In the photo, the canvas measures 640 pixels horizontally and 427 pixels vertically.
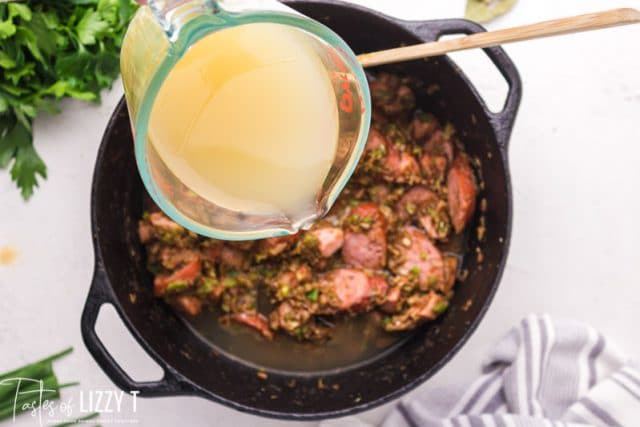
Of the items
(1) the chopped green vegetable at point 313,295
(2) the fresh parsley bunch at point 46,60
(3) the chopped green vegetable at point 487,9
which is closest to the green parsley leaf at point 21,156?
(2) the fresh parsley bunch at point 46,60

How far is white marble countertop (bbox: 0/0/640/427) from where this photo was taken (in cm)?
185

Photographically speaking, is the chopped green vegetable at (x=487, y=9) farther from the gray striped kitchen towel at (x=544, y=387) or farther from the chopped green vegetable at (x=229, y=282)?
the chopped green vegetable at (x=229, y=282)

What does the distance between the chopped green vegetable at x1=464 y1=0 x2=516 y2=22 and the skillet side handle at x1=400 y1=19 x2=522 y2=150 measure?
30 centimetres

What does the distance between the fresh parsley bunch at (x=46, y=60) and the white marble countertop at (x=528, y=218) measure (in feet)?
0.19

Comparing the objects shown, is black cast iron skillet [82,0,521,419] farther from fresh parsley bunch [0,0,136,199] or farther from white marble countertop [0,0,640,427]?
fresh parsley bunch [0,0,136,199]

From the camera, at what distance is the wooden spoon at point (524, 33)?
120 cm

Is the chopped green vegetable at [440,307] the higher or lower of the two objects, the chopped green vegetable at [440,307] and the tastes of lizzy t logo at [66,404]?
the higher

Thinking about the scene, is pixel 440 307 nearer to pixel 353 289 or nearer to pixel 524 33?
pixel 353 289

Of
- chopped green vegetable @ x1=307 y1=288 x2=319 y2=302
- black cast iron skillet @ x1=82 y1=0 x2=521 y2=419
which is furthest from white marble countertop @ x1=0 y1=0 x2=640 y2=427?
chopped green vegetable @ x1=307 y1=288 x2=319 y2=302

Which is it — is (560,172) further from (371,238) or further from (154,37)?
(154,37)

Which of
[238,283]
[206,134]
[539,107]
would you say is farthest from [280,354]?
[539,107]

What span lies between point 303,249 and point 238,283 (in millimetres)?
198

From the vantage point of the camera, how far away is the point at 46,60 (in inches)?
69.6

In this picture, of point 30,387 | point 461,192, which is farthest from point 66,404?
point 461,192
